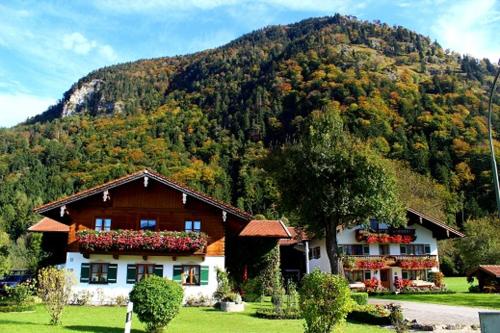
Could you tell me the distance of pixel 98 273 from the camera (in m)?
33.5

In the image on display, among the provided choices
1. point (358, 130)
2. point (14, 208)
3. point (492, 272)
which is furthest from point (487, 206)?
point (14, 208)

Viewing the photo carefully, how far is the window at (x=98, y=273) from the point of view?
33281 mm

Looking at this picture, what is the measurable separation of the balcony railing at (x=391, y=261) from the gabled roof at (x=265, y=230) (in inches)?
460

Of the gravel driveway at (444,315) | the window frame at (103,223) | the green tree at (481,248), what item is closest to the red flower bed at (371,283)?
the green tree at (481,248)

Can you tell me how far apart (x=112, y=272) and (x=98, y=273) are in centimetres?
98

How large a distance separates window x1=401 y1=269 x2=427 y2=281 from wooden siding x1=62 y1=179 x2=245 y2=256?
22851mm

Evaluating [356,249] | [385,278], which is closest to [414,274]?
[385,278]

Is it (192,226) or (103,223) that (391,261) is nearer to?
(192,226)

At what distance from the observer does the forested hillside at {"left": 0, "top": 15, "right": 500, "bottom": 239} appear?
92.9 metres

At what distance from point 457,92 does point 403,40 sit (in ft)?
215

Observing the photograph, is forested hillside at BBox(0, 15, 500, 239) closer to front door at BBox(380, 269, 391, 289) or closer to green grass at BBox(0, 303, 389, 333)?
front door at BBox(380, 269, 391, 289)

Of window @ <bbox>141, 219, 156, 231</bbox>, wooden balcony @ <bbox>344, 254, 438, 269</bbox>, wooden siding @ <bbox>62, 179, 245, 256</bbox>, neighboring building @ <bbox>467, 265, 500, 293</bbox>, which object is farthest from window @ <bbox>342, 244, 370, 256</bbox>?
window @ <bbox>141, 219, 156, 231</bbox>

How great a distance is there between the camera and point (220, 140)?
122 m

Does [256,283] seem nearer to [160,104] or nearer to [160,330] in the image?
[160,330]
